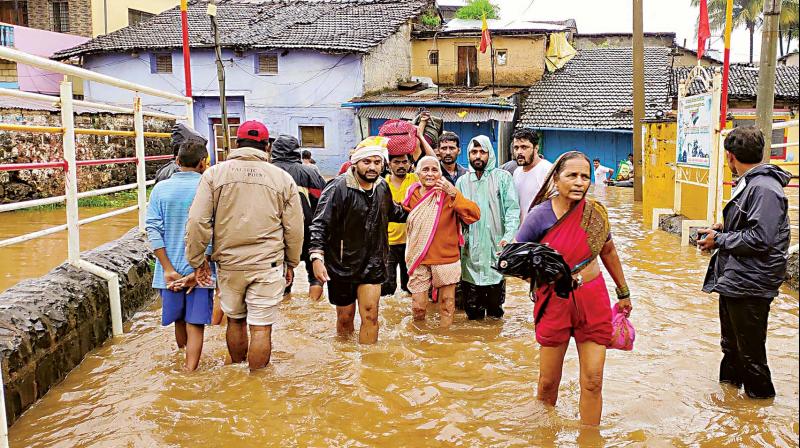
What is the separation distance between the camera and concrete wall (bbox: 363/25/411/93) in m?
24.9

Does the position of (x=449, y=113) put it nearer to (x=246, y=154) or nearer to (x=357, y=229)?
(x=357, y=229)

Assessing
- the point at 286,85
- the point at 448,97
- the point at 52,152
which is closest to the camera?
the point at 52,152

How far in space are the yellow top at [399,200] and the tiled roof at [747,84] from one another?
60.2 feet

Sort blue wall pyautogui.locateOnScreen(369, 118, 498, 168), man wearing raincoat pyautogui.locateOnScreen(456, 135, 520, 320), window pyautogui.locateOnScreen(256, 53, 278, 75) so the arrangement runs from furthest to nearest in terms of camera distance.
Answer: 1. window pyautogui.locateOnScreen(256, 53, 278, 75)
2. blue wall pyautogui.locateOnScreen(369, 118, 498, 168)
3. man wearing raincoat pyautogui.locateOnScreen(456, 135, 520, 320)

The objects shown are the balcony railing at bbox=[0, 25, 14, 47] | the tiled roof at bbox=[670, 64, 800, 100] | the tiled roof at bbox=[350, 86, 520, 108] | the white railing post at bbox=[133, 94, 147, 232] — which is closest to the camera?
the white railing post at bbox=[133, 94, 147, 232]

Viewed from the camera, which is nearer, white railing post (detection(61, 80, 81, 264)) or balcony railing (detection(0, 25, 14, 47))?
white railing post (detection(61, 80, 81, 264))

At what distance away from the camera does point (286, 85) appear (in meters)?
24.9

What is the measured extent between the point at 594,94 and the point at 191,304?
22.7 meters

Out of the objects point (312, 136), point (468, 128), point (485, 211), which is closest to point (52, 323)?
point (485, 211)

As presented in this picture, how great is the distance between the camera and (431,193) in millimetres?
6062

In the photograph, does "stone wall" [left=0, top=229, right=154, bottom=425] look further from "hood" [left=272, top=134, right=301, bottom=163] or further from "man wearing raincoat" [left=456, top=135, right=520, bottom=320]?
"man wearing raincoat" [left=456, top=135, right=520, bottom=320]

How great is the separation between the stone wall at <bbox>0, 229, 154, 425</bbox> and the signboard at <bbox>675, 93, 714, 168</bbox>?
7504 mm

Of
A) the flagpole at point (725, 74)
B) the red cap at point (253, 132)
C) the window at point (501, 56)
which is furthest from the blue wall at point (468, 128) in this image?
the red cap at point (253, 132)

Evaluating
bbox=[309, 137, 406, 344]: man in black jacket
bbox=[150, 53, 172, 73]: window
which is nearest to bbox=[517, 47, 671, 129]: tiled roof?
bbox=[150, 53, 172, 73]: window
